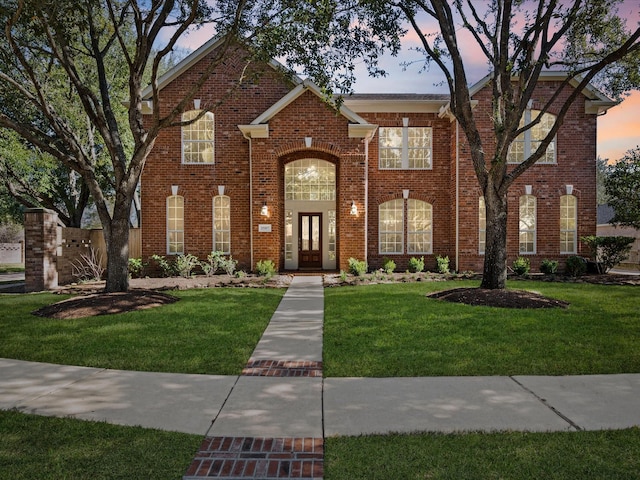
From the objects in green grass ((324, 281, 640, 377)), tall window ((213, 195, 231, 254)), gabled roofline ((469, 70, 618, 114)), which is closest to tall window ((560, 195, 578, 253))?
gabled roofline ((469, 70, 618, 114))

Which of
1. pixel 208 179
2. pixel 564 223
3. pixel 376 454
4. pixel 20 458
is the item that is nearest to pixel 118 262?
pixel 208 179

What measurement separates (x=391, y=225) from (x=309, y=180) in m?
3.91

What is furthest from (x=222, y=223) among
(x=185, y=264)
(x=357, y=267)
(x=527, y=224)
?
(x=527, y=224)

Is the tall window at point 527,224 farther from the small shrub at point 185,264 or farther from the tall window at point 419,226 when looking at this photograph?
the small shrub at point 185,264

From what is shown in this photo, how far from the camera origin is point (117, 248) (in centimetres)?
1095

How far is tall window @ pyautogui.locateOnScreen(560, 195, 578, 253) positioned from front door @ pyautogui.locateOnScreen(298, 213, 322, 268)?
32.6ft

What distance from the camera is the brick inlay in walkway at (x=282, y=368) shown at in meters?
5.22

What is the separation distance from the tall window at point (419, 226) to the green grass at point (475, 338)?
8050 mm

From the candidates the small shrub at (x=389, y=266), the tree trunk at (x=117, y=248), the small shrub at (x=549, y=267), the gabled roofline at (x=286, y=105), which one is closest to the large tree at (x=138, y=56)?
the tree trunk at (x=117, y=248)

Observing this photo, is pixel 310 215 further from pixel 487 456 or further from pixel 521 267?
pixel 487 456

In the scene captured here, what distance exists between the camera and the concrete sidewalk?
3719mm

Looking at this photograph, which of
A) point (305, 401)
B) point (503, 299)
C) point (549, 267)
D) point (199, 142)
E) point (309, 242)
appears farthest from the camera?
point (309, 242)

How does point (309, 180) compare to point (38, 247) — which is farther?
point (309, 180)

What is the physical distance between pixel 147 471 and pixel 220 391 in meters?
1.63
